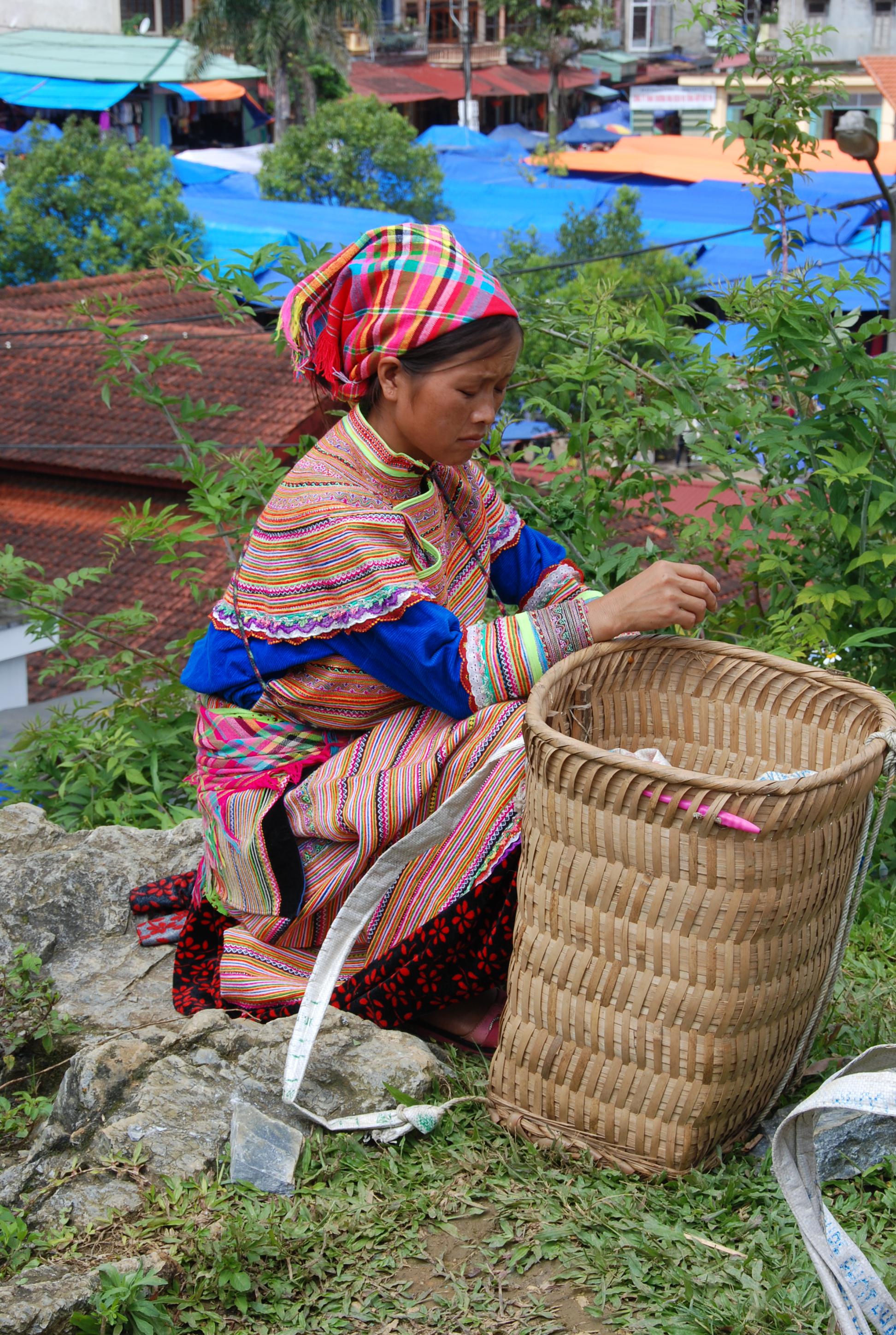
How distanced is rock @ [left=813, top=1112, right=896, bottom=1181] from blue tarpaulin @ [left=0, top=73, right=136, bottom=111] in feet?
98.7

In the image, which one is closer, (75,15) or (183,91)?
(183,91)

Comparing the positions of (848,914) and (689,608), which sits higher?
(689,608)

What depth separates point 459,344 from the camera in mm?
2203

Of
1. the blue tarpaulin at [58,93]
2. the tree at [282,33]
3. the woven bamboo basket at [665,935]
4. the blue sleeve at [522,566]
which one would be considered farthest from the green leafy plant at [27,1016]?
the blue tarpaulin at [58,93]

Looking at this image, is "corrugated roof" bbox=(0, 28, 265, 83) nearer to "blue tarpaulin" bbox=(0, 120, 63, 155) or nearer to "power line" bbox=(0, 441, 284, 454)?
"blue tarpaulin" bbox=(0, 120, 63, 155)

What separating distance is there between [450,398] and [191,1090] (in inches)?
46.5

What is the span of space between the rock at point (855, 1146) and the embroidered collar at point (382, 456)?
4.11 ft

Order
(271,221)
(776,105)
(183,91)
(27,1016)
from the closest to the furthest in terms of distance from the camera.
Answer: (27,1016) → (776,105) → (271,221) → (183,91)

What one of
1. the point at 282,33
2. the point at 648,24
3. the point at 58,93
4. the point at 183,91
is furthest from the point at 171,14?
the point at 648,24

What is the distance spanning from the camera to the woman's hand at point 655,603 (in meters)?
2.12

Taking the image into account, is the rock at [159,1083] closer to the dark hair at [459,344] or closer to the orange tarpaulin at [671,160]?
the dark hair at [459,344]

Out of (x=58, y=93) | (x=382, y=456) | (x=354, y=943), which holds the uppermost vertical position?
(x=58, y=93)

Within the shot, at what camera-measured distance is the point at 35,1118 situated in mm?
2156

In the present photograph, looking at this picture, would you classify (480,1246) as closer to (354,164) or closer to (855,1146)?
(855,1146)
